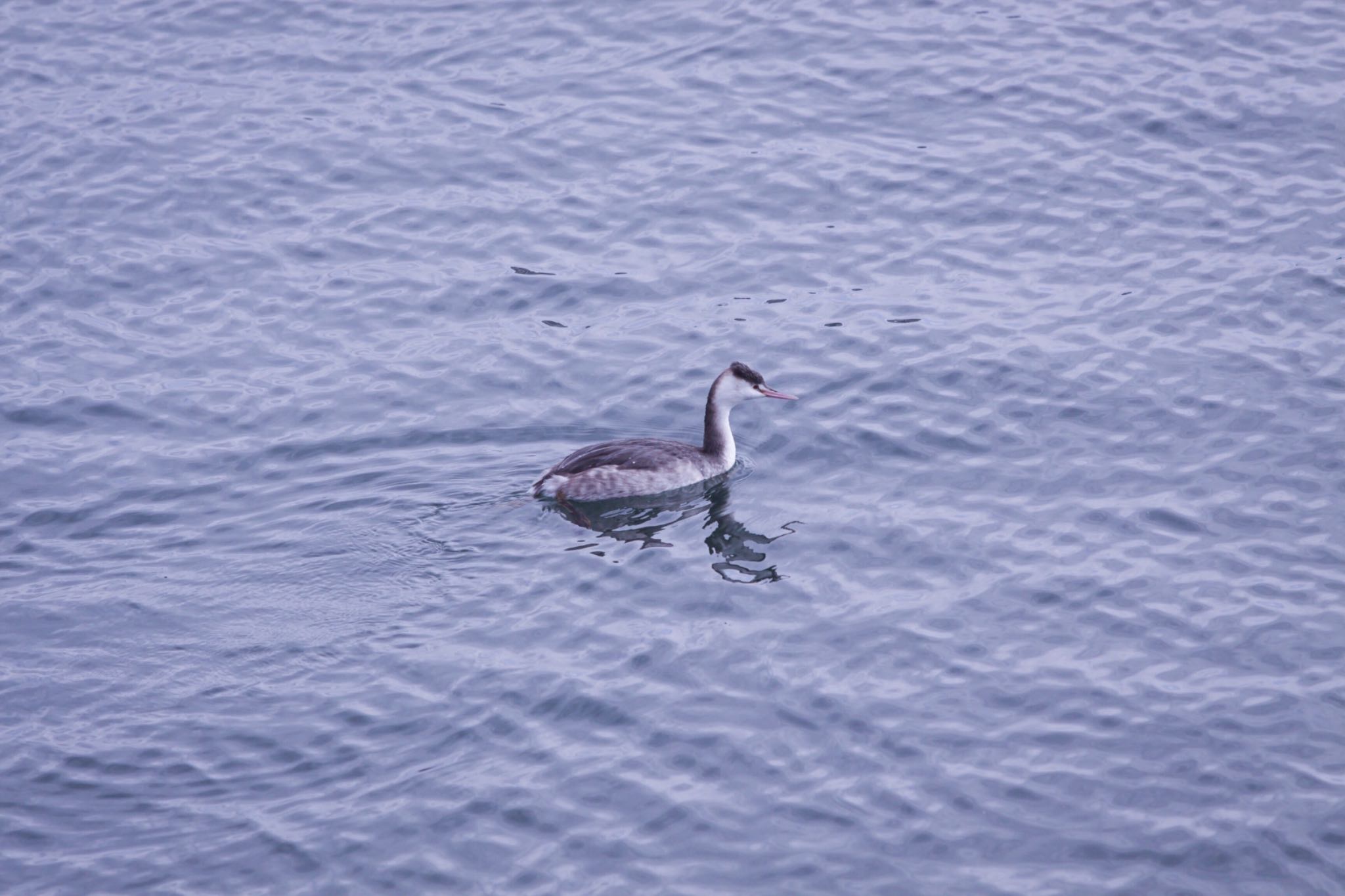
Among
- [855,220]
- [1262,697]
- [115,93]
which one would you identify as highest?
[115,93]

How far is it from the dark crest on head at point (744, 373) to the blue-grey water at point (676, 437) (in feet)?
2.71

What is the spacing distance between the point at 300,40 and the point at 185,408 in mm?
8579

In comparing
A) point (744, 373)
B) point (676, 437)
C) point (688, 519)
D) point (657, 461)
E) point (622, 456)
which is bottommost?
point (688, 519)

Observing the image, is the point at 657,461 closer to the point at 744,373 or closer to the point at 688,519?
the point at 688,519

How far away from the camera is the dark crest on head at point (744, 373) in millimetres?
14484

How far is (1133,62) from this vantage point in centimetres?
2086

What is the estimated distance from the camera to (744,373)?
47.6 feet

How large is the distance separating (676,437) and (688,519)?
142 cm

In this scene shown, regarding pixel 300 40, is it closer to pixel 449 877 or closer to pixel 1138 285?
pixel 1138 285

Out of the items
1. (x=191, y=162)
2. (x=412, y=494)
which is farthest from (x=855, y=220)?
(x=191, y=162)

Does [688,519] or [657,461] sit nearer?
[688,519]

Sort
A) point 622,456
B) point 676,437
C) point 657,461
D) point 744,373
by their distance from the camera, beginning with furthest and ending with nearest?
point 676,437 → point 744,373 → point 657,461 → point 622,456

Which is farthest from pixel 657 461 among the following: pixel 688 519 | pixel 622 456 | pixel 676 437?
pixel 676 437

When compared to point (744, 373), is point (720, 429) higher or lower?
lower
